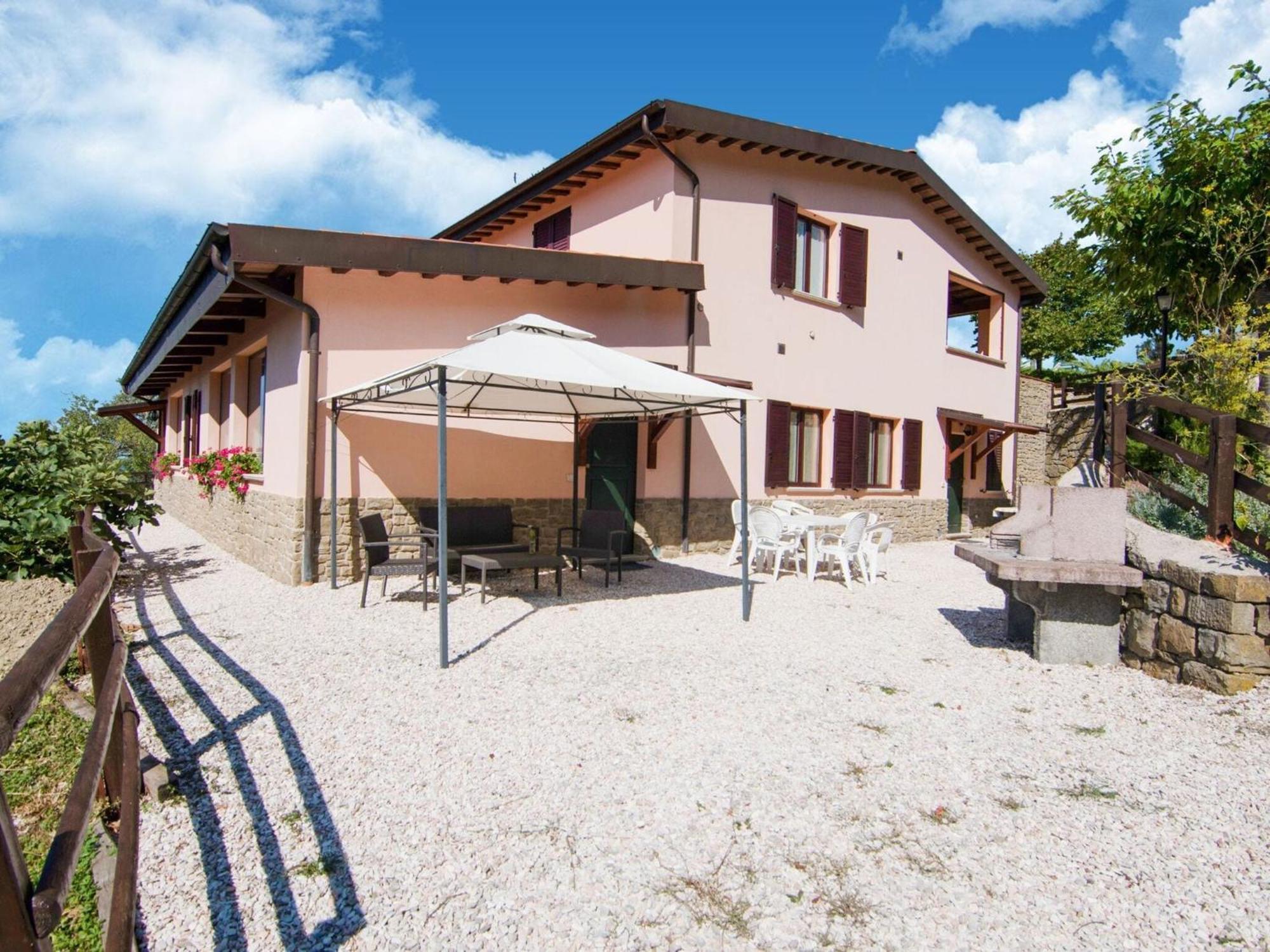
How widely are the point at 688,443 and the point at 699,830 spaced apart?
7.88 metres

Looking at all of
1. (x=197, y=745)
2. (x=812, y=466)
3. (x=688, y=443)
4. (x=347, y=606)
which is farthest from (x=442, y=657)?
(x=812, y=466)

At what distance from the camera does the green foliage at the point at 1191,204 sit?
8.76 metres

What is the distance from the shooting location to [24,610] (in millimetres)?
5508

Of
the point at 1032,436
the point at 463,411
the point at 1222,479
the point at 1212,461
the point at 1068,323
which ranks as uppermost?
the point at 1068,323

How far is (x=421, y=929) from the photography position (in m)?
2.35

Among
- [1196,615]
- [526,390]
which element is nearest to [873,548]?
[1196,615]

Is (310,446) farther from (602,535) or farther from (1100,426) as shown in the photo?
(1100,426)

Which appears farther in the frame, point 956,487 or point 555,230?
point 956,487

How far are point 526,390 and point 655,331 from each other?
3.36 metres

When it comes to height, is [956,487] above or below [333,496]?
above

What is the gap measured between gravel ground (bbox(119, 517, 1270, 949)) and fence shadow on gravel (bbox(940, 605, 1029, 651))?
9.4 inches

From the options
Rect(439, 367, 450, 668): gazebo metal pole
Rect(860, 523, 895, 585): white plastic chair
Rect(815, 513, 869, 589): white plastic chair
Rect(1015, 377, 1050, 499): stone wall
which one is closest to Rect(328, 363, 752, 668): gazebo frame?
Rect(439, 367, 450, 668): gazebo metal pole

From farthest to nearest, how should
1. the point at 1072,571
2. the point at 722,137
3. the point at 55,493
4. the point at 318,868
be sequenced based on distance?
1. the point at 722,137
2. the point at 55,493
3. the point at 1072,571
4. the point at 318,868

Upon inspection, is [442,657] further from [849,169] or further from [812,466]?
[849,169]
